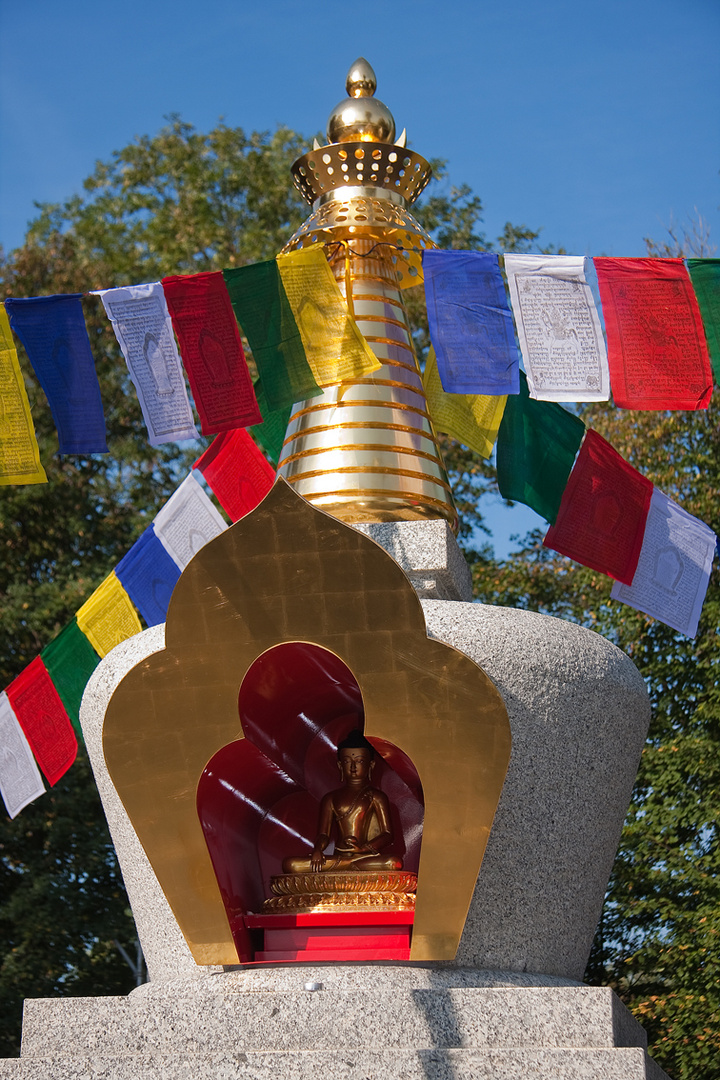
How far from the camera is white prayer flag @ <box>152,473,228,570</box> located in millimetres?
6535

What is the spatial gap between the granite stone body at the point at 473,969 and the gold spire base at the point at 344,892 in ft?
0.91

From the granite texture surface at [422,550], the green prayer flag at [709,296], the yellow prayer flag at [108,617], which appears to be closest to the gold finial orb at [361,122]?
the green prayer flag at [709,296]

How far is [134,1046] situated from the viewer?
3674 millimetres

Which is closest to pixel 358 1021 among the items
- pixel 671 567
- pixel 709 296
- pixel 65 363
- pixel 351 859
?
pixel 351 859

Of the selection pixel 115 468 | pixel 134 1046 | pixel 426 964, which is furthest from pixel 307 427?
pixel 115 468

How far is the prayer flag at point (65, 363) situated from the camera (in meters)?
5.70

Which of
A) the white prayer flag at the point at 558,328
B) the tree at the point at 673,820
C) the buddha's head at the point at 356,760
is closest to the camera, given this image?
the buddha's head at the point at 356,760

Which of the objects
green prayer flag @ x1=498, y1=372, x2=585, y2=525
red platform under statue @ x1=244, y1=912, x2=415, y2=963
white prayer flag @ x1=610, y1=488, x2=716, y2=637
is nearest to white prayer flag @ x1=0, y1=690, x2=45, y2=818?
red platform under statue @ x1=244, y1=912, x2=415, y2=963

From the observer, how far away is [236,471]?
6832mm

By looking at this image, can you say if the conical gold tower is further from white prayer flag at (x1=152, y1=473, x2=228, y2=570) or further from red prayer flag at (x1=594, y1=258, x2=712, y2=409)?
red prayer flag at (x1=594, y1=258, x2=712, y2=409)

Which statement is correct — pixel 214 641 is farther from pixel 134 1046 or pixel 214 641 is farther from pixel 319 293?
pixel 319 293

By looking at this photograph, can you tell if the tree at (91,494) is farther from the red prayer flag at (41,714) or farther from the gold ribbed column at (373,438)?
the gold ribbed column at (373,438)

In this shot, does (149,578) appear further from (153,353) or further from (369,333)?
(369,333)

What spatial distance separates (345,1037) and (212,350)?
3.30 meters
